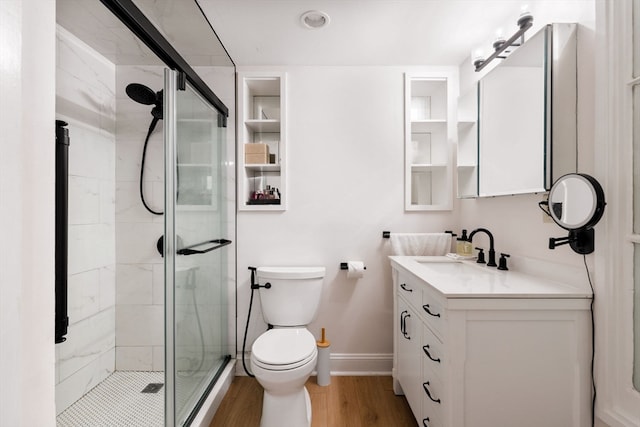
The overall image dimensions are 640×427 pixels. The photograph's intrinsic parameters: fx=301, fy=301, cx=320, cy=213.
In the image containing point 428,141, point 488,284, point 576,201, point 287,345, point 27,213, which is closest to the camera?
point 27,213

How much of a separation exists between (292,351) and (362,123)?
1561 mm

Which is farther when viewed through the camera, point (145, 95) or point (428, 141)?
point (428, 141)

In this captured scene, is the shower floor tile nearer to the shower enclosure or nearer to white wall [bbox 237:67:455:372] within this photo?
the shower enclosure

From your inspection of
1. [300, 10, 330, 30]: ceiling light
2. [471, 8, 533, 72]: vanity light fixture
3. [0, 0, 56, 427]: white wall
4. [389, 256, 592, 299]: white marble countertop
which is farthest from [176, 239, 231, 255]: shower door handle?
[471, 8, 533, 72]: vanity light fixture

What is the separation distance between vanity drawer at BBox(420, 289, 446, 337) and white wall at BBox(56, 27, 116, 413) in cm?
189

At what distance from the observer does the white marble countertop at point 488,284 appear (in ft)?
3.67

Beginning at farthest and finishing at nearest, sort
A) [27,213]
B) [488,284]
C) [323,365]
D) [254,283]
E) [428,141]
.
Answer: [428,141] < [254,283] < [323,365] < [488,284] < [27,213]

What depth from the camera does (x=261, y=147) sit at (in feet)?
7.02

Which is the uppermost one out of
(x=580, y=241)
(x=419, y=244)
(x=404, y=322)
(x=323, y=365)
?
(x=580, y=241)

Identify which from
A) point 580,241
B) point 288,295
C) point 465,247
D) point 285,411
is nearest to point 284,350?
point 285,411

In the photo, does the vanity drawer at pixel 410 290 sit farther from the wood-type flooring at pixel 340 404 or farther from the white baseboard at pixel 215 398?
the white baseboard at pixel 215 398

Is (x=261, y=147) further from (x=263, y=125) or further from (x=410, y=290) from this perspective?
(x=410, y=290)

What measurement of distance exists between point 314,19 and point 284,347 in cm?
181

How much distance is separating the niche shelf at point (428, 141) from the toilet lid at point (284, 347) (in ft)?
3.73
